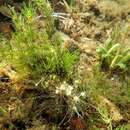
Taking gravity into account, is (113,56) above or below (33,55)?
below

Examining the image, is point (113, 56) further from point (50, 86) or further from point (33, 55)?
point (33, 55)

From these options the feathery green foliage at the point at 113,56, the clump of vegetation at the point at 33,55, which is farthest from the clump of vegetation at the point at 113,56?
the clump of vegetation at the point at 33,55

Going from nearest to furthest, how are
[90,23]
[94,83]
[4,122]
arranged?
[4,122] < [94,83] < [90,23]

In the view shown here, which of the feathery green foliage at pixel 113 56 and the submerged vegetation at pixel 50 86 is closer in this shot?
the submerged vegetation at pixel 50 86

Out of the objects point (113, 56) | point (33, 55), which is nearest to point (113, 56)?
point (113, 56)

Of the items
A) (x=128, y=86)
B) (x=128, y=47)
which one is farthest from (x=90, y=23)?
(x=128, y=86)

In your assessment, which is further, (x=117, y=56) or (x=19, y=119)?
(x=117, y=56)

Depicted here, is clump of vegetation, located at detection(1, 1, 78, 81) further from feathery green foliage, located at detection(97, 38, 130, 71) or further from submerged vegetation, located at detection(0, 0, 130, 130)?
feathery green foliage, located at detection(97, 38, 130, 71)

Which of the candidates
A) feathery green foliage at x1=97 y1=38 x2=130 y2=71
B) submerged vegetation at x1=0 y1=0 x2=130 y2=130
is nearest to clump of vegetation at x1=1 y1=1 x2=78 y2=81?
submerged vegetation at x1=0 y1=0 x2=130 y2=130

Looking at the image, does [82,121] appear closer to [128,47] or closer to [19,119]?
[19,119]

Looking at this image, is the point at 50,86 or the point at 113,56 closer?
the point at 50,86

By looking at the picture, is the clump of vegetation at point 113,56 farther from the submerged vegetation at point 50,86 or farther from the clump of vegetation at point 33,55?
the clump of vegetation at point 33,55
